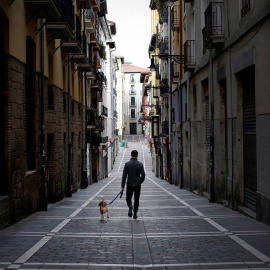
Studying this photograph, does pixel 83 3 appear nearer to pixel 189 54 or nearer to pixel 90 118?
pixel 189 54

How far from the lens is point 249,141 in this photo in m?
13.0

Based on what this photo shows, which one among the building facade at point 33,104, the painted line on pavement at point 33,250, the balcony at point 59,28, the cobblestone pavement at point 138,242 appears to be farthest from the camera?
the balcony at point 59,28

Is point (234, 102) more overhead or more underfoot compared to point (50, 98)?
more underfoot

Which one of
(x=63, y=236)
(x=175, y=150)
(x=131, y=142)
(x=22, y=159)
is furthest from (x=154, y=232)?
(x=131, y=142)

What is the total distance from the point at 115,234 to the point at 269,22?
215 inches

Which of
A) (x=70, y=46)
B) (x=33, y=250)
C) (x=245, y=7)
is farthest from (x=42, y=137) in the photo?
(x=33, y=250)

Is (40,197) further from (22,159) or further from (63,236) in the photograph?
(63,236)

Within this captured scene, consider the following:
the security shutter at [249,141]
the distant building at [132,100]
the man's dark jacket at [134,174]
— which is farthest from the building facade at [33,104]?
the distant building at [132,100]

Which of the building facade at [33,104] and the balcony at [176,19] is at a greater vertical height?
the balcony at [176,19]

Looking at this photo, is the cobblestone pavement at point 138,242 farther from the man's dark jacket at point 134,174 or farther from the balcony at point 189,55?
the balcony at point 189,55

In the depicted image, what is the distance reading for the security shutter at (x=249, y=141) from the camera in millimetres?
12469

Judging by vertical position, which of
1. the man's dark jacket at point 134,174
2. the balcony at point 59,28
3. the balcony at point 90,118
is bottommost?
the man's dark jacket at point 134,174

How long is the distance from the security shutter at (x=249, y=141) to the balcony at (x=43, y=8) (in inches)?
218

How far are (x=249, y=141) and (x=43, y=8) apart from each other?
652 centimetres
